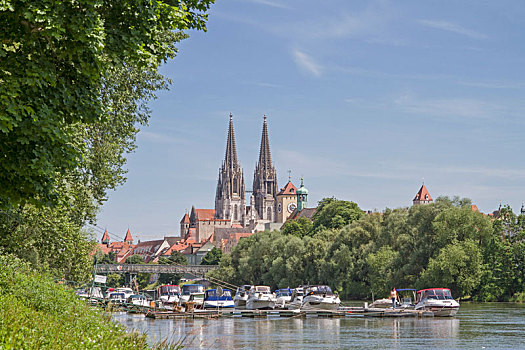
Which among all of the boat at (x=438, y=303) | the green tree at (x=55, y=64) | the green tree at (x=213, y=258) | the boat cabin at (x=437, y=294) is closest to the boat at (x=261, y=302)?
the boat at (x=438, y=303)

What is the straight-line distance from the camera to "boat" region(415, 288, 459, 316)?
54906mm

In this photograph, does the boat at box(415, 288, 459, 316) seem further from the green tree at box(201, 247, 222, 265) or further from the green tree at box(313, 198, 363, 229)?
the green tree at box(201, 247, 222, 265)

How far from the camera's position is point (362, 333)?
40844 mm

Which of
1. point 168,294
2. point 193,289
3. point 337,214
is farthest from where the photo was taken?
point 337,214

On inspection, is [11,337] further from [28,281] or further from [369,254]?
[369,254]

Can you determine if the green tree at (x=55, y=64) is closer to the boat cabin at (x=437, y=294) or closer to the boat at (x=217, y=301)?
the boat cabin at (x=437, y=294)

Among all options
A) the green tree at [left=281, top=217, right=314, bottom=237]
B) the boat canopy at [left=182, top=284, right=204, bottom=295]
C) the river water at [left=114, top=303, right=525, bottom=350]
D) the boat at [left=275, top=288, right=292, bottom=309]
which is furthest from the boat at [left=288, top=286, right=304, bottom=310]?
the green tree at [left=281, top=217, right=314, bottom=237]

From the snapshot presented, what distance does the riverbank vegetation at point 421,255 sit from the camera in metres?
71.2

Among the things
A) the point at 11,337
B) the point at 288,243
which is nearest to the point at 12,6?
the point at 11,337

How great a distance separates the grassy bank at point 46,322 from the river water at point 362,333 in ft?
20.1

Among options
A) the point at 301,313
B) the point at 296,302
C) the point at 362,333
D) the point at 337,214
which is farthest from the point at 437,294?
the point at 337,214

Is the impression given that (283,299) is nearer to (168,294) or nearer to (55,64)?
(168,294)

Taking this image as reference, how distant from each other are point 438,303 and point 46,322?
45.8 m

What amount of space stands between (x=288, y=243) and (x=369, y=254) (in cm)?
2233
